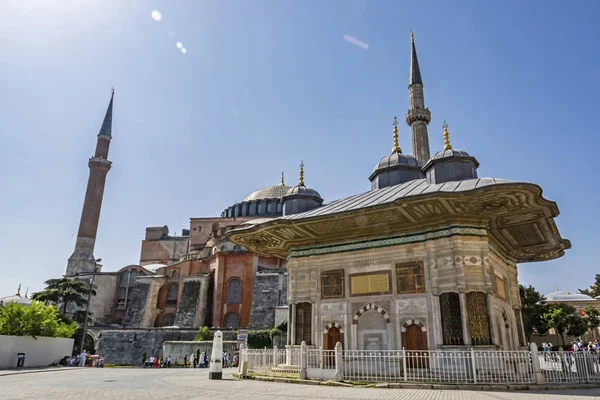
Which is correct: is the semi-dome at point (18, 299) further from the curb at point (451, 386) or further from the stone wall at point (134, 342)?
the curb at point (451, 386)

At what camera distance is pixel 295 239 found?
1432 centimetres

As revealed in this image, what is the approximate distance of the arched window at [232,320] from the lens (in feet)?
114

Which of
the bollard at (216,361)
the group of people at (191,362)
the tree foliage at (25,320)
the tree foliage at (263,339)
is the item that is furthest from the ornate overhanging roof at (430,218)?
the tree foliage at (263,339)

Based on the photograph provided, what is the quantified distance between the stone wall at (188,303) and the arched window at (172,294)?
10.1ft

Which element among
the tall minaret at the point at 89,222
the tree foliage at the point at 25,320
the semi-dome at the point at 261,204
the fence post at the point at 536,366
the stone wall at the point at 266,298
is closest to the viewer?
the fence post at the point at 536,366

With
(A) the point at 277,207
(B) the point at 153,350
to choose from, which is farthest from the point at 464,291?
(A) the point at 277,207

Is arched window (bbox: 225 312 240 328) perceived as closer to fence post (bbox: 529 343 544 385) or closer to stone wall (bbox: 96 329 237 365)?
stone wall (bbox: 96 329 237 365)

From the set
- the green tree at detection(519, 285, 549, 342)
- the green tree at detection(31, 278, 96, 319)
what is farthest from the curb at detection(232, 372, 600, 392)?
the green tree at detection(31, 278, 96, 319)

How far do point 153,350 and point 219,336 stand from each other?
22.7 m

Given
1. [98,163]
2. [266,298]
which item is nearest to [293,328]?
[266,298]

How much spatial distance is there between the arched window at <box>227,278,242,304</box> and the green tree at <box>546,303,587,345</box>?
22.4 meters

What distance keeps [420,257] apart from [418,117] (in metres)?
20.4

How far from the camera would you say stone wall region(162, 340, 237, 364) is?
91.8 feet

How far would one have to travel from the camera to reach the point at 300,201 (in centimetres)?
1582
